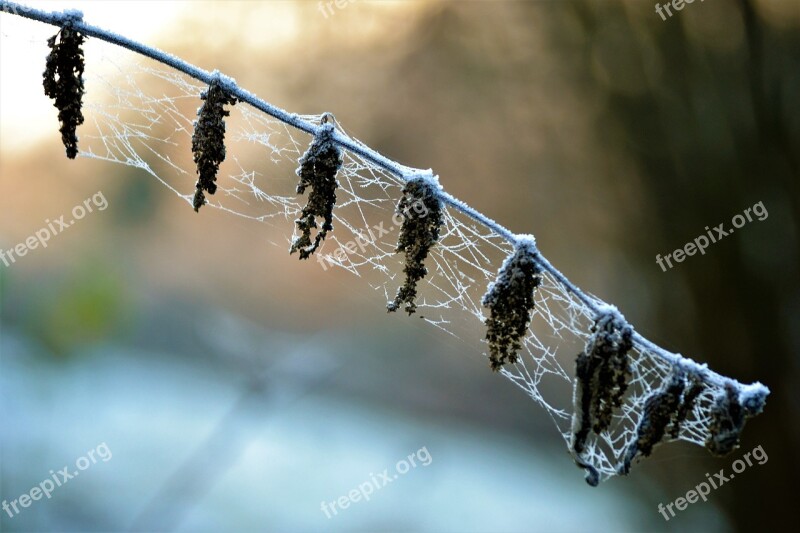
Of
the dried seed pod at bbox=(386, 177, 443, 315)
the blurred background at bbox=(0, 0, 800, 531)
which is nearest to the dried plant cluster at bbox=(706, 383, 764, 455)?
the dried seed pod at bbox=(386, 177, 443, 315)

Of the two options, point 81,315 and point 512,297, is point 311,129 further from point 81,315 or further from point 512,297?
point 81,315

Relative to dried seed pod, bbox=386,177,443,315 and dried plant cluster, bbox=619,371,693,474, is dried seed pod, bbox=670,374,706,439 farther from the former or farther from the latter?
dried seed pod, bbox=386,177,443,315

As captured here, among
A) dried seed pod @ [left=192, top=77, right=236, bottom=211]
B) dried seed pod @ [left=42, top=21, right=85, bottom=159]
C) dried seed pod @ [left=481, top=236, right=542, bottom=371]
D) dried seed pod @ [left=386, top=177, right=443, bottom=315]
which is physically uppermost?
dried seed pod @ [left=42, top=21, right=85, bottom=159]

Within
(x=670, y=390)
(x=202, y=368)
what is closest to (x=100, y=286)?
(x=202, y=368)

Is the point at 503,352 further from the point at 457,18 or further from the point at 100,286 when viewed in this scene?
the point at 457,18

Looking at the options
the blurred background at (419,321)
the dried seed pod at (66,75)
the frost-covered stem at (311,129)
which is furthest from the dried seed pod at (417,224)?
the blurred background at (419,321)

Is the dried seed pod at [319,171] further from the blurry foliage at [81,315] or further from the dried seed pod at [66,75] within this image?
the blurry foliage at [81,315]

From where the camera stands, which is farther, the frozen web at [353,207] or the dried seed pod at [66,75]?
the frozen web at [353,207]
